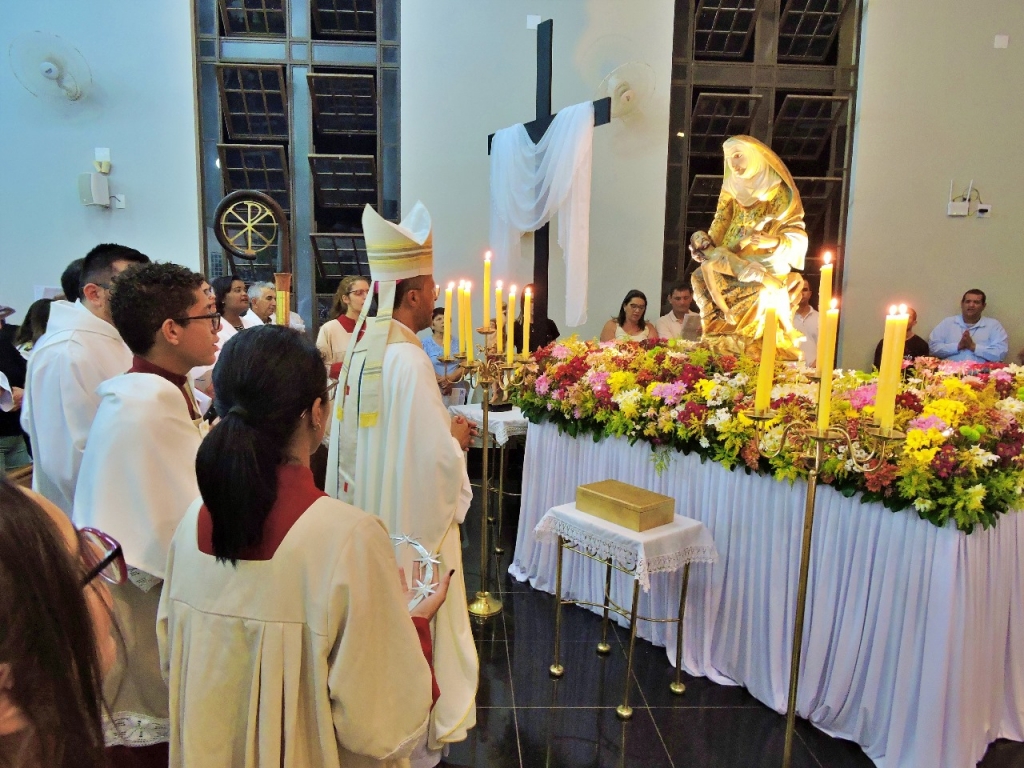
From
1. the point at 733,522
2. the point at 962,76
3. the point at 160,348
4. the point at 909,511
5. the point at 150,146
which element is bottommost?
the point at 733,522

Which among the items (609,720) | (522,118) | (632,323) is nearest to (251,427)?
(609,720)

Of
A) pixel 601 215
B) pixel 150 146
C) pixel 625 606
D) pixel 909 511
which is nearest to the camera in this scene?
pixel 909 511

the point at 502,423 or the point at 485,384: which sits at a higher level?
the point at 485,384

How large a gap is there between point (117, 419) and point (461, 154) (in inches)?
252

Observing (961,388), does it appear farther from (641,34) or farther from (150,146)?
(150,146)

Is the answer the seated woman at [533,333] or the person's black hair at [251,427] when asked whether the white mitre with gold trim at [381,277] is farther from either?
the seated woman at [533,333]

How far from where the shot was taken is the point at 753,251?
167 inches

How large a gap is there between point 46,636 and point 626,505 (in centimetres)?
246

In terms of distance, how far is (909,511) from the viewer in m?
2.59

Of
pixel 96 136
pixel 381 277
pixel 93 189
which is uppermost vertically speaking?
pixel 96 136

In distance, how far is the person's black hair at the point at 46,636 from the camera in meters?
0.68

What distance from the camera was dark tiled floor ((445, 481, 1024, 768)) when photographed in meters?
2.71

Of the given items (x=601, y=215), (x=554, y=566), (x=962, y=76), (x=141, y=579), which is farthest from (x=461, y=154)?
(x=141, y=579)

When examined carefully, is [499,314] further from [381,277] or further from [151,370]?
[151,370]
